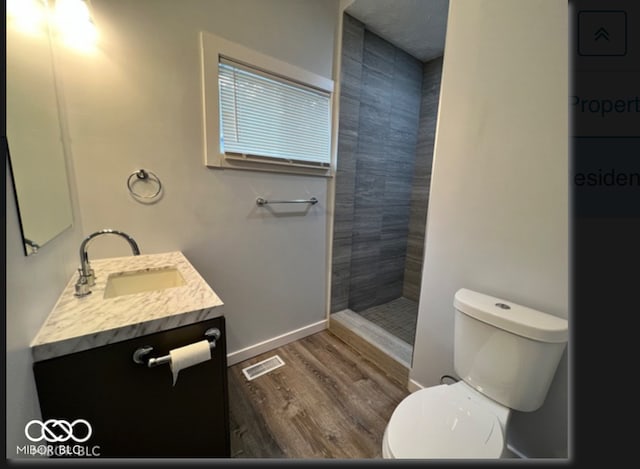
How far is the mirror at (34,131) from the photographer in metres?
0.65

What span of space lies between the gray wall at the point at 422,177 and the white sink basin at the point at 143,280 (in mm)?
2202

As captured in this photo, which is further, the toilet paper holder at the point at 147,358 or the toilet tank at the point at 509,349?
the toilet tank at the point at 509,349

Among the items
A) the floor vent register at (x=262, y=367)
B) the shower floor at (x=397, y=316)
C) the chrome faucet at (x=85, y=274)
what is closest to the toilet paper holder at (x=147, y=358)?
the chrome faucet at (x=85, y=274)

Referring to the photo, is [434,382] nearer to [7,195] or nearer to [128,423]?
[128,423]

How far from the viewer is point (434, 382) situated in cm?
148

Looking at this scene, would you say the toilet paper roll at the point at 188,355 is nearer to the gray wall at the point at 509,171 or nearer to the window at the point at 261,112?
the window at the point at 261,112

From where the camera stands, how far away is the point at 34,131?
0.79 m

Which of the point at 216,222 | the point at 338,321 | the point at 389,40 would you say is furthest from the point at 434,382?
the point at 389,40

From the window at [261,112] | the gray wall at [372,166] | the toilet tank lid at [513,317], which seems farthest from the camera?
the gray wall at [372,166]

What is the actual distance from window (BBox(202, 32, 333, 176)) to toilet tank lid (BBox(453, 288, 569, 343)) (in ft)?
4.39

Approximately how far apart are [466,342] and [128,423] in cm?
130

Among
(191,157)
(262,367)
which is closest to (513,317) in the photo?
(262,367)

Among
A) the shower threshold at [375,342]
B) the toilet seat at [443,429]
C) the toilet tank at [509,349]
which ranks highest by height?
the toilet tank at [509,349]

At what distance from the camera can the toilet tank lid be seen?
92cm
